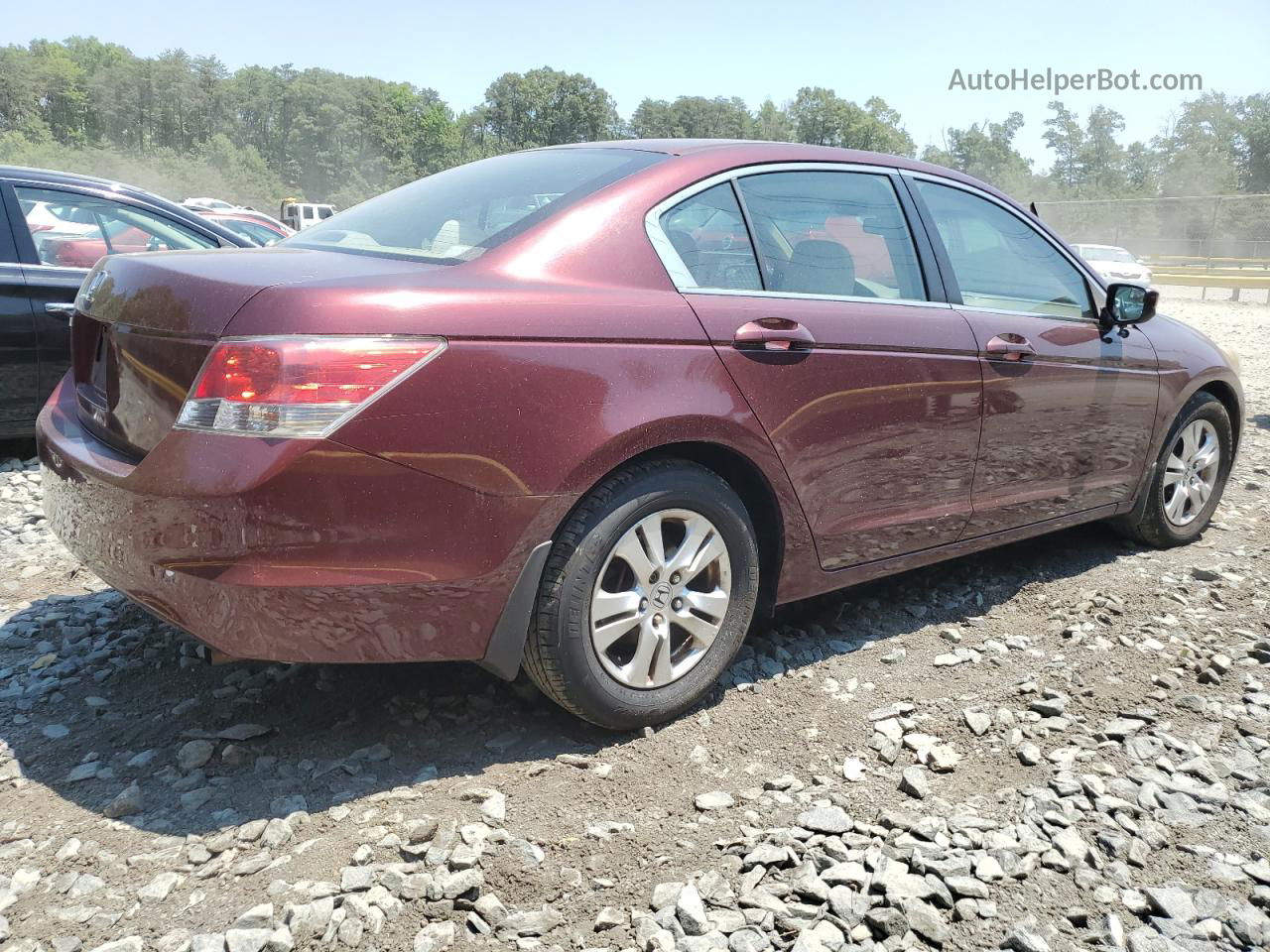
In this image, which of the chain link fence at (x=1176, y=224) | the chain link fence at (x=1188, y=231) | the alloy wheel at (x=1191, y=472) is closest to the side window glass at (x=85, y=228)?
the alloy wheel at (x=1191, y=472)

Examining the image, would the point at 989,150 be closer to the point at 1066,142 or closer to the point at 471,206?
the point at 1066,142

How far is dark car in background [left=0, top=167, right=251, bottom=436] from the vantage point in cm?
550

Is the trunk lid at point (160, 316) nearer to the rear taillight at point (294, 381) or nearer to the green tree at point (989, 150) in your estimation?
the rear taillight at point (294, 381)

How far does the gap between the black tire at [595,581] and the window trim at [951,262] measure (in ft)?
4.28

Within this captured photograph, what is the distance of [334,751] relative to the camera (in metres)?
2.80

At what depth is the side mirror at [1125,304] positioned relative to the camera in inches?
166

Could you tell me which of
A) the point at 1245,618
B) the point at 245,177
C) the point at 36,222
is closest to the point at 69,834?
the point at 1245,618

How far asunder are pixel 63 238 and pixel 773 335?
4.58m

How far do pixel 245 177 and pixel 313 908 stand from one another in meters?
106

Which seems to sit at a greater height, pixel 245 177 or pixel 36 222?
pixel 245 177

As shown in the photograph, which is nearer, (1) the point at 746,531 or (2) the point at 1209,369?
(1) the point at 746,531

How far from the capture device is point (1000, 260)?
396 cm

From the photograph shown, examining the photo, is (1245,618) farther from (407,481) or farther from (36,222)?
(36,222)

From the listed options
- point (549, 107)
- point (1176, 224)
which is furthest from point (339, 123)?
point (1176, 224)
